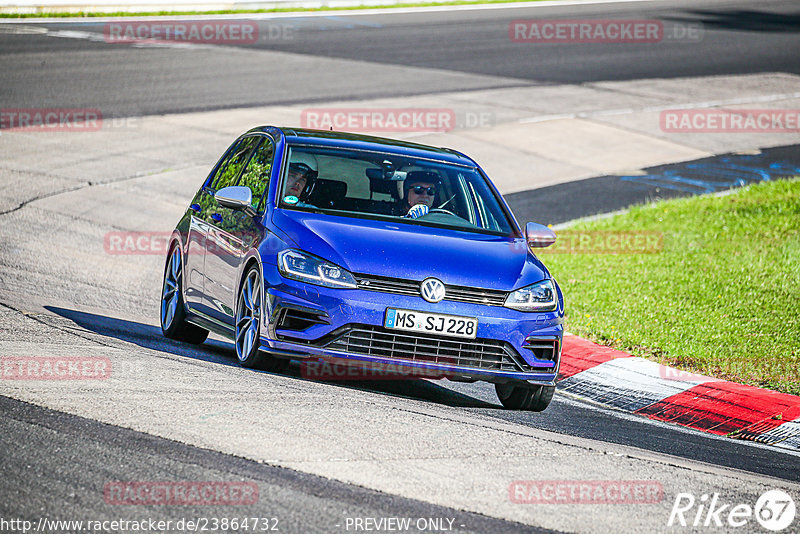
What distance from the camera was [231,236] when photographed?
325 inches

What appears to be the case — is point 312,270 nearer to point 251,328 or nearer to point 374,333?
point 374,333

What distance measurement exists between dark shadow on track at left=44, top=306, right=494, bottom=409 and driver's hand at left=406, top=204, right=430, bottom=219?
120 centimetres

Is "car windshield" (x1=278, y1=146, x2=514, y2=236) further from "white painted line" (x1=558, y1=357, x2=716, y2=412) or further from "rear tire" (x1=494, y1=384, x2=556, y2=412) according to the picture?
"white painted line" (x1=558, y1=357, x2=716, y2=412)

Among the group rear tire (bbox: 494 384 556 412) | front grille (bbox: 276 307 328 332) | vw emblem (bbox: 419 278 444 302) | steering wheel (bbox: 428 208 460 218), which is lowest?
rear tire (bbox: 494 384 556 412)

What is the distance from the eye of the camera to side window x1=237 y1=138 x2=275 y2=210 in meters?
8.34

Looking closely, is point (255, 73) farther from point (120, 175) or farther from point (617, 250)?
point (617, 250)

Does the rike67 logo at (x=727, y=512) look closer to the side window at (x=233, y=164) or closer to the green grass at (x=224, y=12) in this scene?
the side window at (x=233, y=164)

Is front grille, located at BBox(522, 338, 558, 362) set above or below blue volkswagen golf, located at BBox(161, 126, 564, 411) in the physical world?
below

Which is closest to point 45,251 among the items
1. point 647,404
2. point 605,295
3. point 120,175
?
point 120,175

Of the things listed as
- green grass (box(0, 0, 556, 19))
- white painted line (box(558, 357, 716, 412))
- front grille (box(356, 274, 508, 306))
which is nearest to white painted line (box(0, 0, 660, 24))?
green grass (box(0, 0, 556, 19))

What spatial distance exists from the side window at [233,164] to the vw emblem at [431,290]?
2564 mm

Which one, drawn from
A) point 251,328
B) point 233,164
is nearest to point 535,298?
point 251,328

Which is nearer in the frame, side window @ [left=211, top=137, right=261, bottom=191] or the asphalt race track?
the asphalt race track

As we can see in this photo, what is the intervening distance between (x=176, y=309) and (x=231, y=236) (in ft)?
4.52
